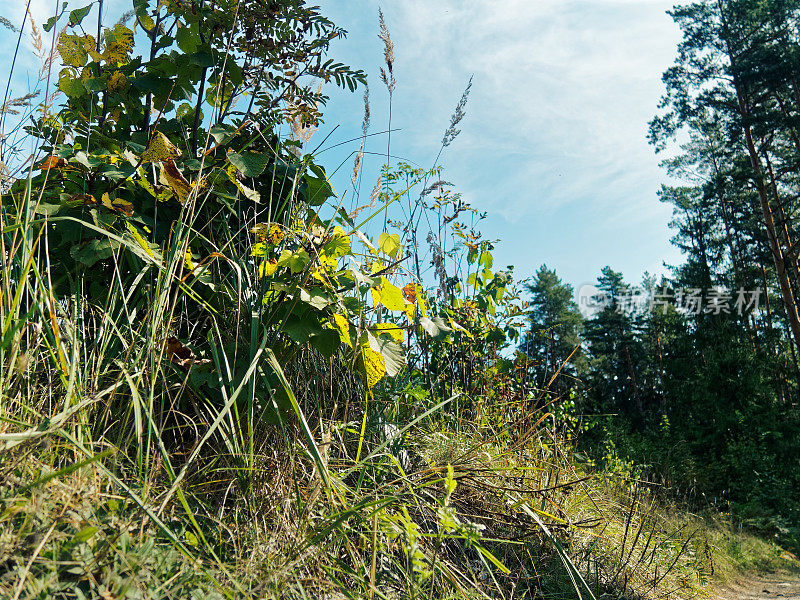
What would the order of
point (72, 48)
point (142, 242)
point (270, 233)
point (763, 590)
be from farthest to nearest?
point (763, 590) → point (72, 48) → point (270, 233) → point (142, 242)

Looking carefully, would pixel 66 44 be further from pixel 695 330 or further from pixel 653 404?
pixel 653 404

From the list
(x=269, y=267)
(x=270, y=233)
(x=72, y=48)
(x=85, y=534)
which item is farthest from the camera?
(x=72, y=48)

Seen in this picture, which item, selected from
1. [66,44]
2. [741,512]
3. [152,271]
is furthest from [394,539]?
[741,512]

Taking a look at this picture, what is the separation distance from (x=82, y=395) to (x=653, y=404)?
2524 centimetres

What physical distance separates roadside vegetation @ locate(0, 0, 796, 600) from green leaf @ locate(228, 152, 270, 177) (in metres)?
0.01

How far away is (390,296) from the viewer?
138 cm

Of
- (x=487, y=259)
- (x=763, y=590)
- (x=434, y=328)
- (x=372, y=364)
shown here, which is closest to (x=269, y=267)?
(x=372, y=364)

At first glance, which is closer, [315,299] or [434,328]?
[315,299]

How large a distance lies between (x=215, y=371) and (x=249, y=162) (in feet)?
1.87

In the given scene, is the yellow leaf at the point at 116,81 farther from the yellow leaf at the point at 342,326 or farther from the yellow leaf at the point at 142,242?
the yellow leaf at the point at 342,326

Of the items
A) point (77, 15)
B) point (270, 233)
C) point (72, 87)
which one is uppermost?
point (77, 15)

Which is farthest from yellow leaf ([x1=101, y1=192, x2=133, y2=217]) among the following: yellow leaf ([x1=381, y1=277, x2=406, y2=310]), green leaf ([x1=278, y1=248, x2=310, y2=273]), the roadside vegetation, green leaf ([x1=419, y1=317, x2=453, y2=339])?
green leaf ([x1=419, y1=317, x2=453, y2=339])

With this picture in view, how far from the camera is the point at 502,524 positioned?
170 cm

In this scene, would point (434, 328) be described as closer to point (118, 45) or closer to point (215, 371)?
point (215, 371)
